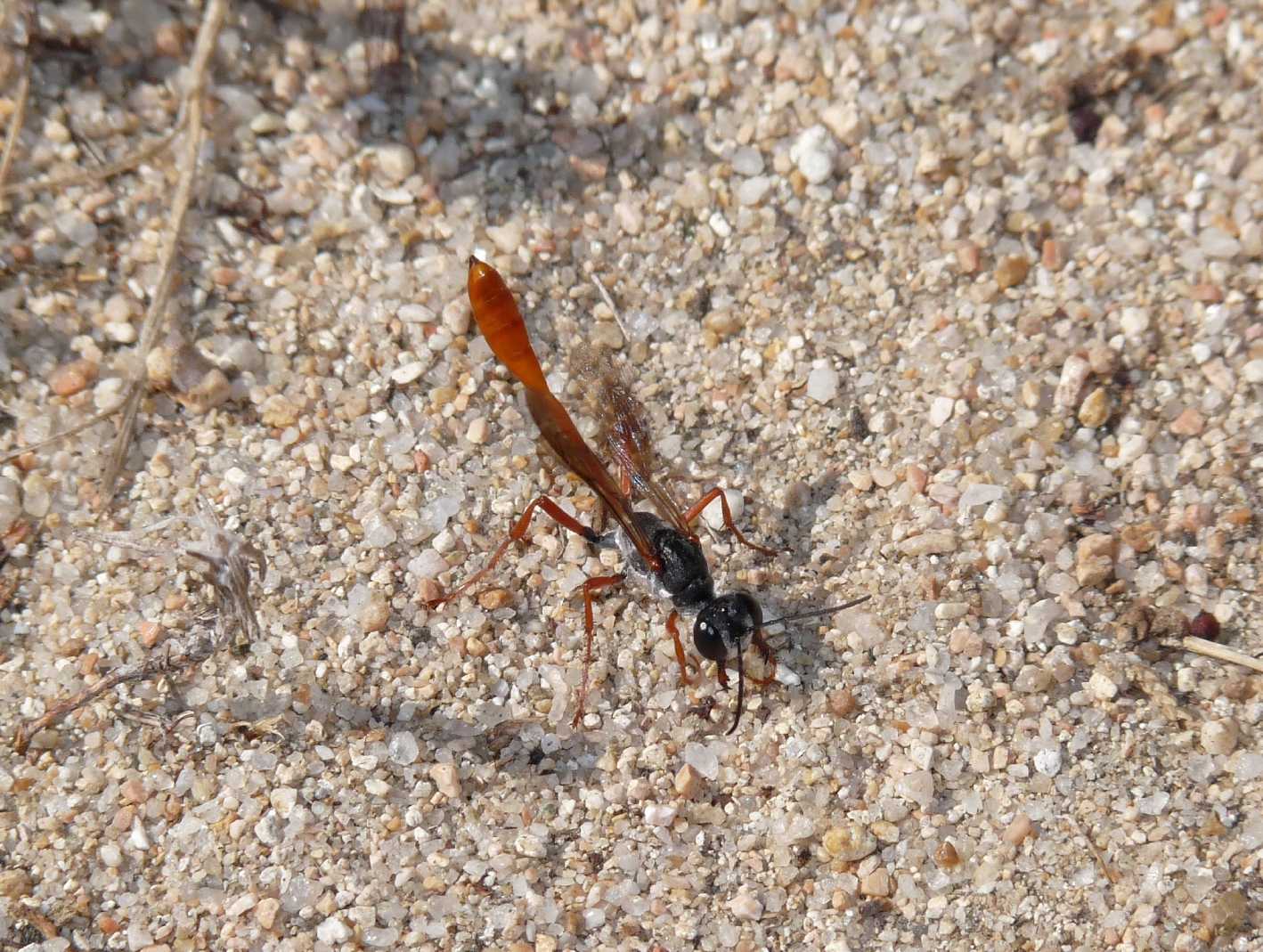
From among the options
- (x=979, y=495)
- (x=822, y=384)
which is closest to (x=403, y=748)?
(x=822, y=384)

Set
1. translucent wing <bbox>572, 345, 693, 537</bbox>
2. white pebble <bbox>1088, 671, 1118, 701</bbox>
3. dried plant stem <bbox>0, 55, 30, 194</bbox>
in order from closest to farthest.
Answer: white pebble <bbox>1088, 671, 1118, 701</bbox>, translucent wing <bbox>572, 345, 693, 537</bbox>, dried plant stem <bbox>0, 55, 30, 194</bbox>

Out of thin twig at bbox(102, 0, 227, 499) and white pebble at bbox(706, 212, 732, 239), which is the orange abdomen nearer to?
white pebble at bbox(706, 212, 732, 239)

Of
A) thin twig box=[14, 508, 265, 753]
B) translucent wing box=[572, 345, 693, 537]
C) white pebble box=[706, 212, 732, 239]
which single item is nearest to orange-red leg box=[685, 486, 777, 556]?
translucent wing box=[572, 345, 693, 537]

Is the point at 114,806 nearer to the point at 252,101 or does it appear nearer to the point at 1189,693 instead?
the point at 252,101

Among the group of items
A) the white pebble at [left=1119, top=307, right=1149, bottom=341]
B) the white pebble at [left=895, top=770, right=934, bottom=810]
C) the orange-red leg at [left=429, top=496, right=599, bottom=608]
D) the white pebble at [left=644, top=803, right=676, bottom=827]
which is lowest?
the white pebble at [left=895, top=770, right=934, bottom=810]

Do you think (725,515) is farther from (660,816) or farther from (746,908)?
(746,908)

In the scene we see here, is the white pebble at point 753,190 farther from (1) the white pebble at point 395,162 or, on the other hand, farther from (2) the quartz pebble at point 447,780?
(2) the quartz pebble at point 447,780

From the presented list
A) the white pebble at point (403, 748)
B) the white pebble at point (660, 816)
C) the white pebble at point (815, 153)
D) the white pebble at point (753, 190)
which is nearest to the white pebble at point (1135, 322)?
the white pebble at point (815, 153)
